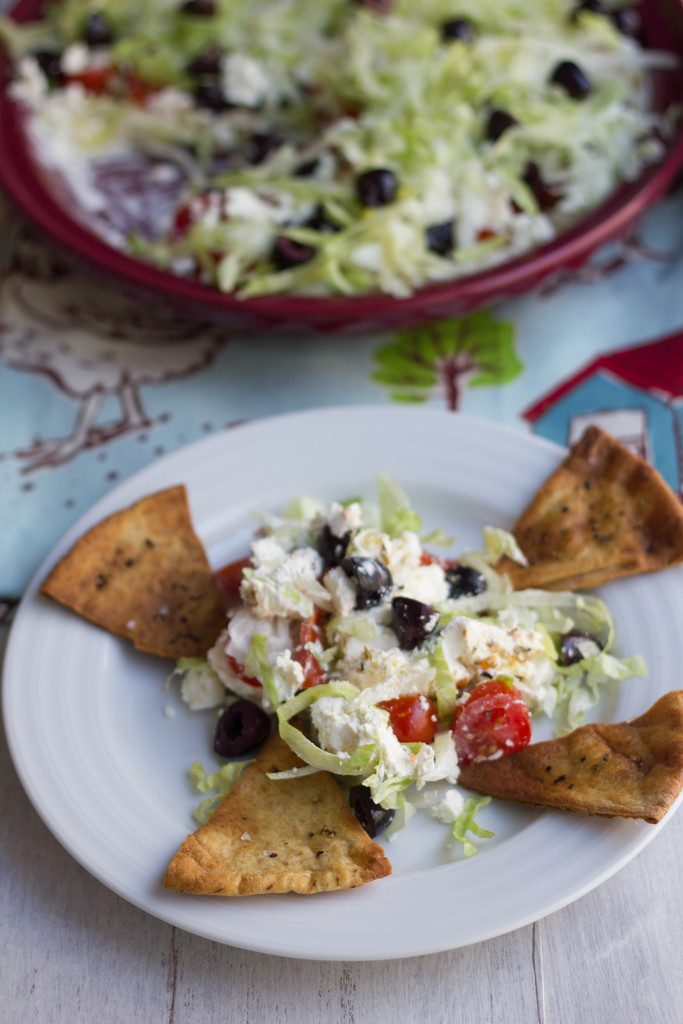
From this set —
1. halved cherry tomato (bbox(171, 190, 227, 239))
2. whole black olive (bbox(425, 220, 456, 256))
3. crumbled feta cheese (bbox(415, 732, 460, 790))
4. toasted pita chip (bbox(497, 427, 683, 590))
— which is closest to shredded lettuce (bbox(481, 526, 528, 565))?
toasted pita chip (bbox(497, 427, 683, 590))

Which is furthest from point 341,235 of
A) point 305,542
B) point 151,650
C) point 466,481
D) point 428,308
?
point 151,650

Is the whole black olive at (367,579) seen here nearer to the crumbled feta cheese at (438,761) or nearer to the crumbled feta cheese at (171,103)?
the crumbled feta cheese at (438,761)

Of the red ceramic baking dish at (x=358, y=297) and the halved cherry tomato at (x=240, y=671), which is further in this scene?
the red ceramic baking dish at (x=358, y=297)

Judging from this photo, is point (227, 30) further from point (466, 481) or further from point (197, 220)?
point (466, 481)

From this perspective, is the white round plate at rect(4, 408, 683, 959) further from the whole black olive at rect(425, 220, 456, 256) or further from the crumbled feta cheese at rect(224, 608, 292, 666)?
the whole black olive at rect(425, 220, 456, 256)

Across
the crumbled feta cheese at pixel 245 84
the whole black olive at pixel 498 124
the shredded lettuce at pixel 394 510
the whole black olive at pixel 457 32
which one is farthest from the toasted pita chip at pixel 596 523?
the crumbled feta cheese at pixel 245 84

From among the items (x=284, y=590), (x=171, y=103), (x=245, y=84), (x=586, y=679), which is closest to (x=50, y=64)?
(x=171, y=103)
